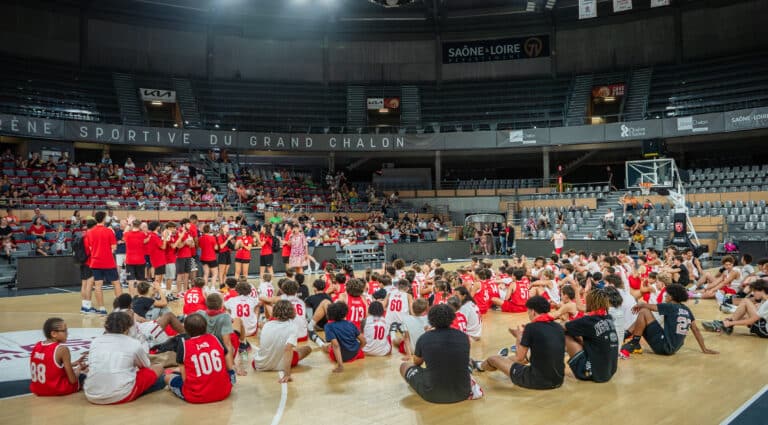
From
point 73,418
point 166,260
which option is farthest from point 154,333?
point 166,260

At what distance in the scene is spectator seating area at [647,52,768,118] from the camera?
30.3 m

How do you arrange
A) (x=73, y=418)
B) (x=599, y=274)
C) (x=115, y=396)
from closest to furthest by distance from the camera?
1. (x=73, y=418)
2. (x=115, y=396)
3. (x=599, y=274)

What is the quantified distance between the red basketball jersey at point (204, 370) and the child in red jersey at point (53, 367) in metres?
1.29

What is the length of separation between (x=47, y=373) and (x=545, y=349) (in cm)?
529

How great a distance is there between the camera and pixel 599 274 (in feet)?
36.1

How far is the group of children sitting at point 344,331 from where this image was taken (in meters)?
5.50

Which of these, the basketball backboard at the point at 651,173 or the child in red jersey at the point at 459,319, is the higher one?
the basketball backboard at the point at 651,173

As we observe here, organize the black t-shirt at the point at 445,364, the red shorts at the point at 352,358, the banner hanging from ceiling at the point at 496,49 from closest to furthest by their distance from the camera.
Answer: the black t-shirt at the point at 445,364
the red shorts at the point at 352,358
the banner hanging from ceiling at the point at 496,49

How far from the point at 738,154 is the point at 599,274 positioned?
29.2m

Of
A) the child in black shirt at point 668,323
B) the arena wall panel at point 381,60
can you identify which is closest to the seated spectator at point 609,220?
the arena wall panel at point 381,60

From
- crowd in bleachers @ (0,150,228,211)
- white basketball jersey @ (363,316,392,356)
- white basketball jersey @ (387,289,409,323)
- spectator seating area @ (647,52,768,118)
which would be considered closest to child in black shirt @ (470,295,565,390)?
white basketball jersey @ (363,316,392,356)

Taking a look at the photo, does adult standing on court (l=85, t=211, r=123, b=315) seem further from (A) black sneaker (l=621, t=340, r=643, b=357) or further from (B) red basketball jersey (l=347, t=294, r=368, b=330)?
(A) black sneaker (l=621, t=340, r=643, b=357)

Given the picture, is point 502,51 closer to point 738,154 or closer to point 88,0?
point 738,154

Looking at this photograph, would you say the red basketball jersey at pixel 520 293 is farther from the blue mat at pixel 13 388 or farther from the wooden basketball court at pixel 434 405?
the blue mat at pixel 13 388
